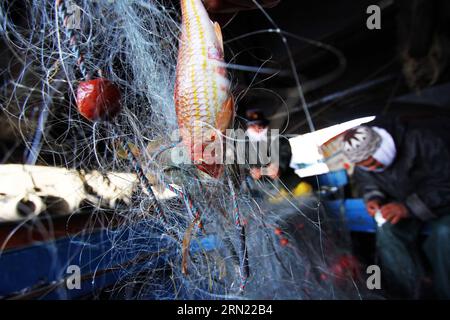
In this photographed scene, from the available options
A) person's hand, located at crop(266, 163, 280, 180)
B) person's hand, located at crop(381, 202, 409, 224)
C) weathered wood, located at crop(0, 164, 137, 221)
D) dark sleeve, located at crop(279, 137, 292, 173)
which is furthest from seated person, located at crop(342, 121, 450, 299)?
weathered wood, located at crop(0, 164, 137, 221)

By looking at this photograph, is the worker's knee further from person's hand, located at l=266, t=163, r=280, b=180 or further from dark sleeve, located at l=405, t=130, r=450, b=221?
person's hand, located at l=266, t=163, r=280, b=180

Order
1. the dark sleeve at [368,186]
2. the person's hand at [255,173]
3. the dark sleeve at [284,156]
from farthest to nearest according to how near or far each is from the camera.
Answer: the dark sleeve at [368,186]
the dark sleeve at [284,156]
the person's hand at [255,173]

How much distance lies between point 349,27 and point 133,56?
117cm

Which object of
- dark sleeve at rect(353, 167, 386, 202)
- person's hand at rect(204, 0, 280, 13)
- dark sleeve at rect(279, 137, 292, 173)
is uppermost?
person's hand at rect(204, 0, 280, 13)

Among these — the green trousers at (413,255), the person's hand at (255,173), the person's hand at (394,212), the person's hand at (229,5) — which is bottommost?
the green trousers at (413,255)

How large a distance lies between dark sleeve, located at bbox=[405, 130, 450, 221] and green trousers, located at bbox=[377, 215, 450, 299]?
48 millimetres

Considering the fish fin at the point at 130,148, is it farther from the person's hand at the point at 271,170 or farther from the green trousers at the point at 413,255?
the green trousers at the point at 413,255

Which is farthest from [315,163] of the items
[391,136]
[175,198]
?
[391,136]

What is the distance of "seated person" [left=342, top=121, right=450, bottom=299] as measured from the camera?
108cm

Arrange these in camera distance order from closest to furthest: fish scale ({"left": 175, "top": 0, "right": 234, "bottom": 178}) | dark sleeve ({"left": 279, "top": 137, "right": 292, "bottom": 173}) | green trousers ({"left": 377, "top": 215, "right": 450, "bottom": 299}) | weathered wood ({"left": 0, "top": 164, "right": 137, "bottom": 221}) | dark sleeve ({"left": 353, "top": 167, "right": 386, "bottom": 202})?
fish scale ({"left": 175, "top": 0, "right": 234, "bottom": 178}), dark sleeve ({"left": 279, "top": 137, "right": 292, "bottom": 173}), weathered wood ({"left": 0, "top": 164, "right": 137, "bottom": 221}), green trousers ({"left": 377, "top": 215, "right": 450, "bottom": 299}), dark sleeve ({"left": 353, "top": 167, "right": 386, "bottom": 202})

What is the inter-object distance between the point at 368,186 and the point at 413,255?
1.05ft

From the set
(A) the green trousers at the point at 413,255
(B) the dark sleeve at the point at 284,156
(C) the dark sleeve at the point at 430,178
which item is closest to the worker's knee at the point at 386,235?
(A) the green trousers at the point at 413,255

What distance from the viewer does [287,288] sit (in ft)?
2.34

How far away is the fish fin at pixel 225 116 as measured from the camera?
323 millimetres
